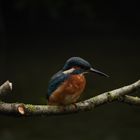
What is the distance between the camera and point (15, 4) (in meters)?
19.6

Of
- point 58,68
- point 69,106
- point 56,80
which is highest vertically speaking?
point 56,80

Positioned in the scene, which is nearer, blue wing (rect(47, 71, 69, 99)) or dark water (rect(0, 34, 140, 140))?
blue wing (rect(47, 71, 69, 99))

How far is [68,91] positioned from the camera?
288 cm

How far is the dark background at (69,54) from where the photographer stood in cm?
982

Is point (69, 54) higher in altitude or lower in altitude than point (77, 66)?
lower

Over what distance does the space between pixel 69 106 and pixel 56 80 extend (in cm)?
14

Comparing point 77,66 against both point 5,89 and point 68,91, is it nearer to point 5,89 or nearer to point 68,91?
point 68,91

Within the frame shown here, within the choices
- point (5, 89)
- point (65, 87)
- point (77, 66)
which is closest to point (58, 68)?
point (65, 87)

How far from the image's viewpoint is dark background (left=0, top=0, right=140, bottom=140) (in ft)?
32.2

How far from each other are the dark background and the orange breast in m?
6.05

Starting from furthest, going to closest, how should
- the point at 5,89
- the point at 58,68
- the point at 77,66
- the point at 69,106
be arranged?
the point at 58,68 → the point at 69,106 → the point at 77,66 → the point at 5,89

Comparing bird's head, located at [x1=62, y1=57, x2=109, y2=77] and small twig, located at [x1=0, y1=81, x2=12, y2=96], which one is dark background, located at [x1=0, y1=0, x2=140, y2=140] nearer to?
bird's head, located at [x1=62, y1=57, x2=109, y2=77]

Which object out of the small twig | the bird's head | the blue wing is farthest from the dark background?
the small twig

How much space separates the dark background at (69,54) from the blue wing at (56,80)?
6.02 meters
